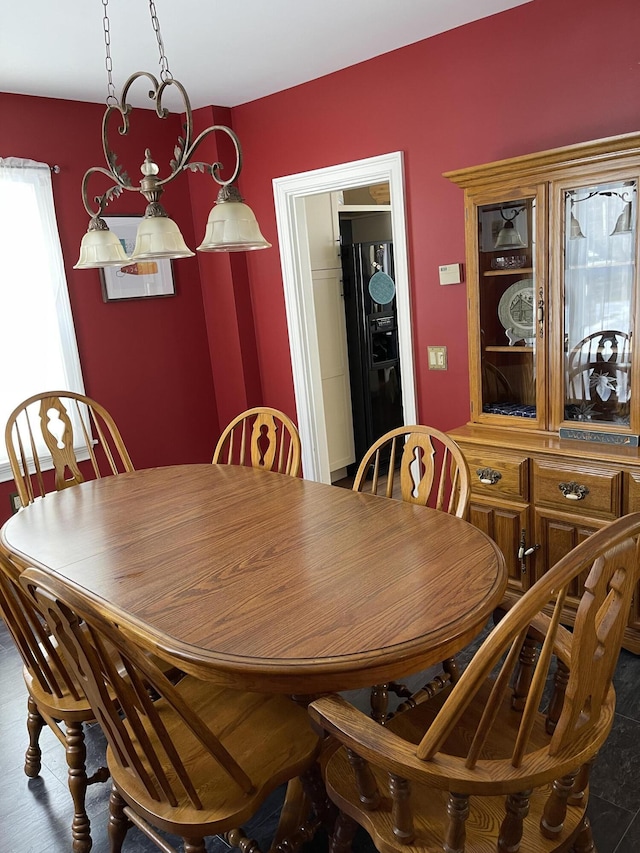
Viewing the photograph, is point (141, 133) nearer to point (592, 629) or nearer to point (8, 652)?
point (8, 652)

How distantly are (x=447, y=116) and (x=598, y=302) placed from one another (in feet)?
3.93

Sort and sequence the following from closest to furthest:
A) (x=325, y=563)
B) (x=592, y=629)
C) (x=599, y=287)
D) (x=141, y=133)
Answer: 1. (x=592, y=629)
2. (x=325, y=563)
3. (x=599, y=287)
4. (x=141, y=133)

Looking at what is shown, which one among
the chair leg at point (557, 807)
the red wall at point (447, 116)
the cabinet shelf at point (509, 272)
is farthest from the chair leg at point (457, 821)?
the red wall at point (447, 116)

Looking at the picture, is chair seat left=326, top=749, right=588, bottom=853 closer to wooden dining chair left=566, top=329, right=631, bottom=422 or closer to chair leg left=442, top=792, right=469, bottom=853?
chair leg left=442, top=792, right=469, bottom=853

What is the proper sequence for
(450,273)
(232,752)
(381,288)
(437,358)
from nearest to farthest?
1. (232,752)
2. (450,273)
3. (437,358)
4. (381,288)

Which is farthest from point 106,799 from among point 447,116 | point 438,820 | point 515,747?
point 447,116

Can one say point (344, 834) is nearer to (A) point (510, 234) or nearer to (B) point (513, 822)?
(B) point (513, 822)

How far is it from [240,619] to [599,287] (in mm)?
1896

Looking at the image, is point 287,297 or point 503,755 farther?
point 287,297

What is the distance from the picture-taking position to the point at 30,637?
66.6 inches

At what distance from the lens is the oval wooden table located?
1352 mm

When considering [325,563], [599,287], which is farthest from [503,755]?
[599,287]

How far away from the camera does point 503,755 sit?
1420 mm

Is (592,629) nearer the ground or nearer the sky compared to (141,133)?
nearer the ground
